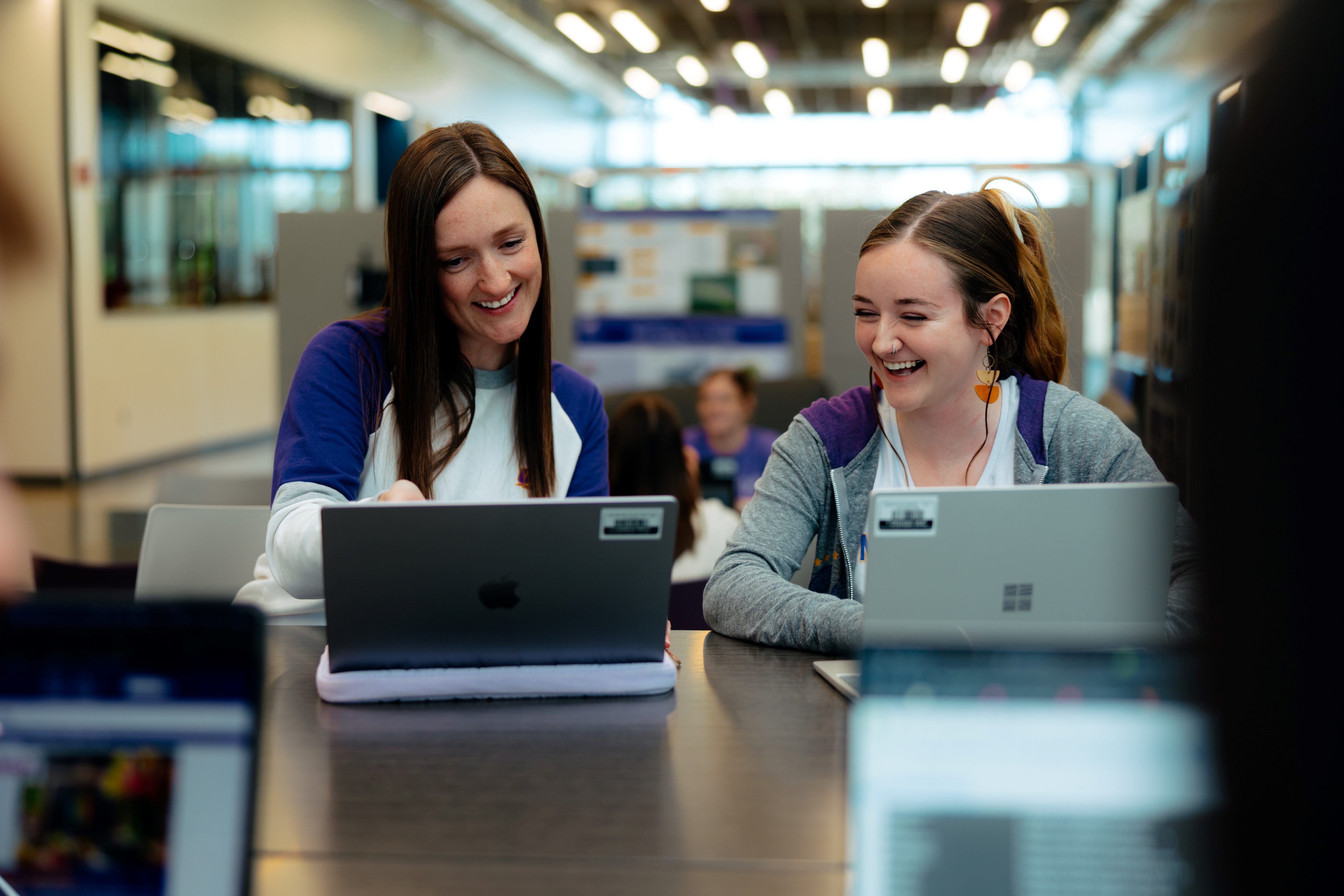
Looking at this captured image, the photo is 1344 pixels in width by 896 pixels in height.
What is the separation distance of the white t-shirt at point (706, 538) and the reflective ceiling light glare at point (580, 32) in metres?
9.18

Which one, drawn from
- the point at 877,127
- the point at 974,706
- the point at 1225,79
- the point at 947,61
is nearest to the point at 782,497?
the point at 974,706

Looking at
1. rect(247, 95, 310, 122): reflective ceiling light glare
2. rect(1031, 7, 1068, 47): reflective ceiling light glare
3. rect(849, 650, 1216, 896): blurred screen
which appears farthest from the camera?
rect(1031, 7, 1068, 47): reflective ceiling light glare

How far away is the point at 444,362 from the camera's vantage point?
5.98 ft

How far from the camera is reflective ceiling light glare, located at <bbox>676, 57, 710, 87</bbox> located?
533 inches

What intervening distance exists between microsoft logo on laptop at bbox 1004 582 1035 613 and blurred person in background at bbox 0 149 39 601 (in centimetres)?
95

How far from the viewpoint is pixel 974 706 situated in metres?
0.58

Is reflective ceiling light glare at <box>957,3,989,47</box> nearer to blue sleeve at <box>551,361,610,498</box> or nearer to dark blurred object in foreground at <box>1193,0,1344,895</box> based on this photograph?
blue sleeve at <box>551,361,610,498</box>


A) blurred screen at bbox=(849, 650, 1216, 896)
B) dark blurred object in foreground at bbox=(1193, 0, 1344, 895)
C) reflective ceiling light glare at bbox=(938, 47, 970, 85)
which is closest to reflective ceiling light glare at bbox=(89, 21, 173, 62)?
reflective ceiling light glare at bbox=(938, 47, 970, 85)

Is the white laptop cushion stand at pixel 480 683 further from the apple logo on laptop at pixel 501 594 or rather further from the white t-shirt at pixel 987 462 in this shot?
the white t-shirt at pixel 987 462

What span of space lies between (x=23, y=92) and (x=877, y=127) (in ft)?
37.2

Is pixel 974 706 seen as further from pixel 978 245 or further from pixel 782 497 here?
pixel 978 245

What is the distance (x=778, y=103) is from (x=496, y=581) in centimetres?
1518

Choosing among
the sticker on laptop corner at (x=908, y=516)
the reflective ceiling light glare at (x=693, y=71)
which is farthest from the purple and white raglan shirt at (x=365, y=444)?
the reflective ceiling light glare at (x=693, y=71)

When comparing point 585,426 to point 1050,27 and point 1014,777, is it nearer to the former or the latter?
point 1014,777
